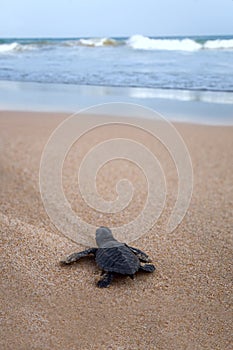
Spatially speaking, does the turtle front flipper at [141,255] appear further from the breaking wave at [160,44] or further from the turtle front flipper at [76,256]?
the breaking wave at [160,44]

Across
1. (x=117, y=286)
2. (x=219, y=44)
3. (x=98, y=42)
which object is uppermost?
(x=98, y=42)

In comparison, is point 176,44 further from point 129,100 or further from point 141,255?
point 141,255

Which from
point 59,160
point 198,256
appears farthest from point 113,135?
point 198,256

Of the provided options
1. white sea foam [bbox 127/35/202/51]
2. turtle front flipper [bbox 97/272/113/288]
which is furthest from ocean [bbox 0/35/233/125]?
white sea foam [bbox 127/35/202/51]

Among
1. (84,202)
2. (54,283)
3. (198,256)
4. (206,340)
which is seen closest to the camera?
(206,340)

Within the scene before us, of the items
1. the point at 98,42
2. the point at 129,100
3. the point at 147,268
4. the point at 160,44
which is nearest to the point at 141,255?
the point at 147,268

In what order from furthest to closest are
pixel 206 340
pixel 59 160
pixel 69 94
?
1. pixel 69 94
2. pixel 59 160
3. pixel 206 340

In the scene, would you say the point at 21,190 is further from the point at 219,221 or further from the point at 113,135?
the point at 113,135

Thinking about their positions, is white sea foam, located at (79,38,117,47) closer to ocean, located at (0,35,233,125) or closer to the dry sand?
ocean, located at (0,35,233,125)
